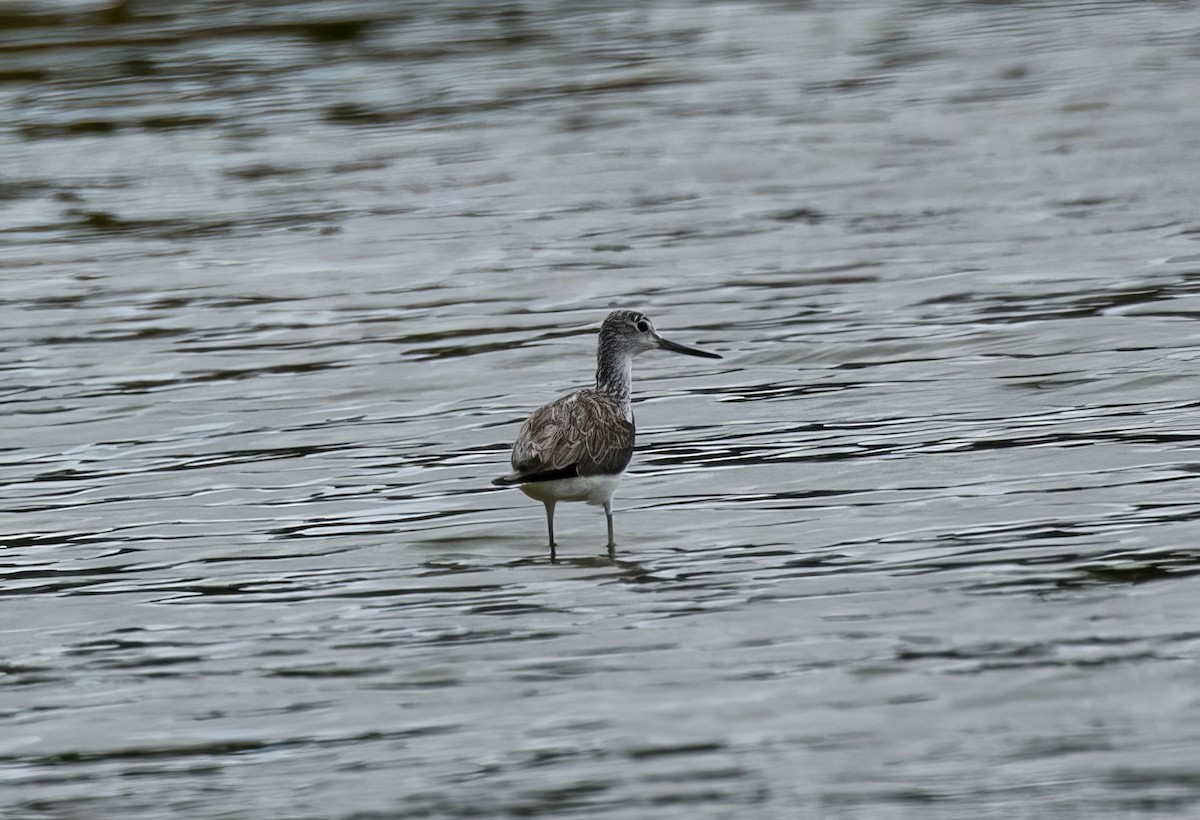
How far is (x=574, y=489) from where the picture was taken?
10516 millimetres

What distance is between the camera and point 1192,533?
1001cm

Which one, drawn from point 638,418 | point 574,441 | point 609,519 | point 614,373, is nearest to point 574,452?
point 574,441

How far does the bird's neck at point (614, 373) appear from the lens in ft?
40.2

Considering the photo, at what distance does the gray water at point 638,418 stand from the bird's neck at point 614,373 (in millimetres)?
565

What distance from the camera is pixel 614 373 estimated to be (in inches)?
485

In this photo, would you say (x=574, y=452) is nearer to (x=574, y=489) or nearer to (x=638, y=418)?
(x=574, y=489)

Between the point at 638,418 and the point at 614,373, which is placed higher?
the point at 614,373

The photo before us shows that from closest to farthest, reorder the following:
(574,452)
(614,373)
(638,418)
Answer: (574,452)
(614,373)
(638,418)

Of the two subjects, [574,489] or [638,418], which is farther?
[638,418]

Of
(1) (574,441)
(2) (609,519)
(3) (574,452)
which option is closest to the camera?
(3) (574,452)

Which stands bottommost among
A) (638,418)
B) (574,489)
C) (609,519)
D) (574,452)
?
(638,418)

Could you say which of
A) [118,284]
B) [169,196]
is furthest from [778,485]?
[169,196]

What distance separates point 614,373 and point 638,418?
1825 millimetres

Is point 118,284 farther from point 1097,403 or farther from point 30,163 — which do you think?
point 1097,403
